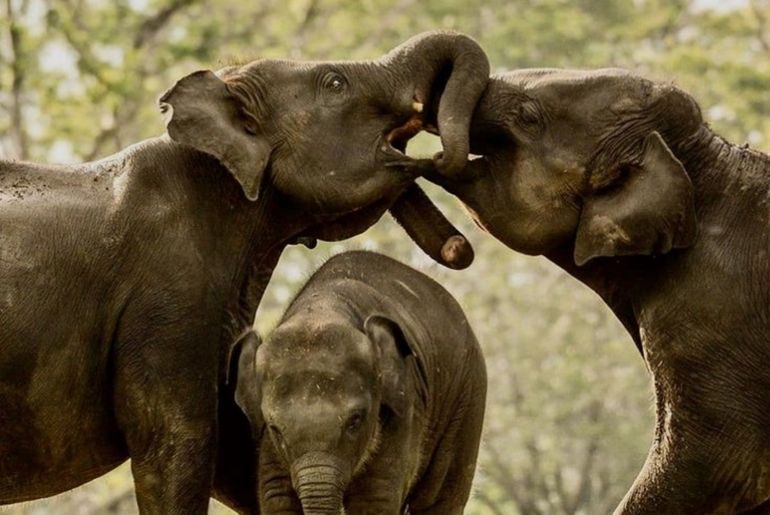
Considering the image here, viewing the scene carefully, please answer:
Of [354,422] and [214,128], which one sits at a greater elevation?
[214,128]

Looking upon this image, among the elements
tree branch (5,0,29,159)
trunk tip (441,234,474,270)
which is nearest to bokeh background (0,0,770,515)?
tree branch (5,0,29,159)

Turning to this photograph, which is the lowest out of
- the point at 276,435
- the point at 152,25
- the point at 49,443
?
the point at 152,25

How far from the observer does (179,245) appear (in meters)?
9.04

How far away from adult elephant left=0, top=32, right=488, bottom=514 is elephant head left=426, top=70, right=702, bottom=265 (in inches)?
10.0

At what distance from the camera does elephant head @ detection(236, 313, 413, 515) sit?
8664 millimetres

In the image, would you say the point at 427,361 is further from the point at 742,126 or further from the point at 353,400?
the point at 742,126

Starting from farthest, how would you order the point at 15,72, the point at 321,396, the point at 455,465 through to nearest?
the point at 15,72 → the point at 455,465 → the point at 321,396

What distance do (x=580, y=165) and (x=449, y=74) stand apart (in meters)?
0.72

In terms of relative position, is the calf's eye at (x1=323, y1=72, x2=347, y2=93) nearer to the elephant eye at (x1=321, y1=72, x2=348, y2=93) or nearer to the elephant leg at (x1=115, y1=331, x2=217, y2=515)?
the elephant eye at (x1=321, y1=72, x2=348, y2=93)

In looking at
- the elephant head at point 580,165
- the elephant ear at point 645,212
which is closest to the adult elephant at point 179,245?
the elephant head at point 580,165

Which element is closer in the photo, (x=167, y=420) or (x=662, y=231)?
(x=167, y=420)

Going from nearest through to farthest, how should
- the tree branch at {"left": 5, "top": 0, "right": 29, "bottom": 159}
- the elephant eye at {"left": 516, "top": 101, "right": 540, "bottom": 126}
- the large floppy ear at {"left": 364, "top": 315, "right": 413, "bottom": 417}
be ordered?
the large floppy ear at {"left": 364, "top": 315, "right": 413, "bottom": 417}, the elephant eye at {"left": 516, "top": 101, "right": 540, "bottom": 126}, the tree branch at {"left": 5, "top": 0, "right": 29, "bottom": 159}

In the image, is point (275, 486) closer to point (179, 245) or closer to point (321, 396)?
point (321, 396)

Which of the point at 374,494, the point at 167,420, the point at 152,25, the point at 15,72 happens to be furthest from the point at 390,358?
the point at 152,25
